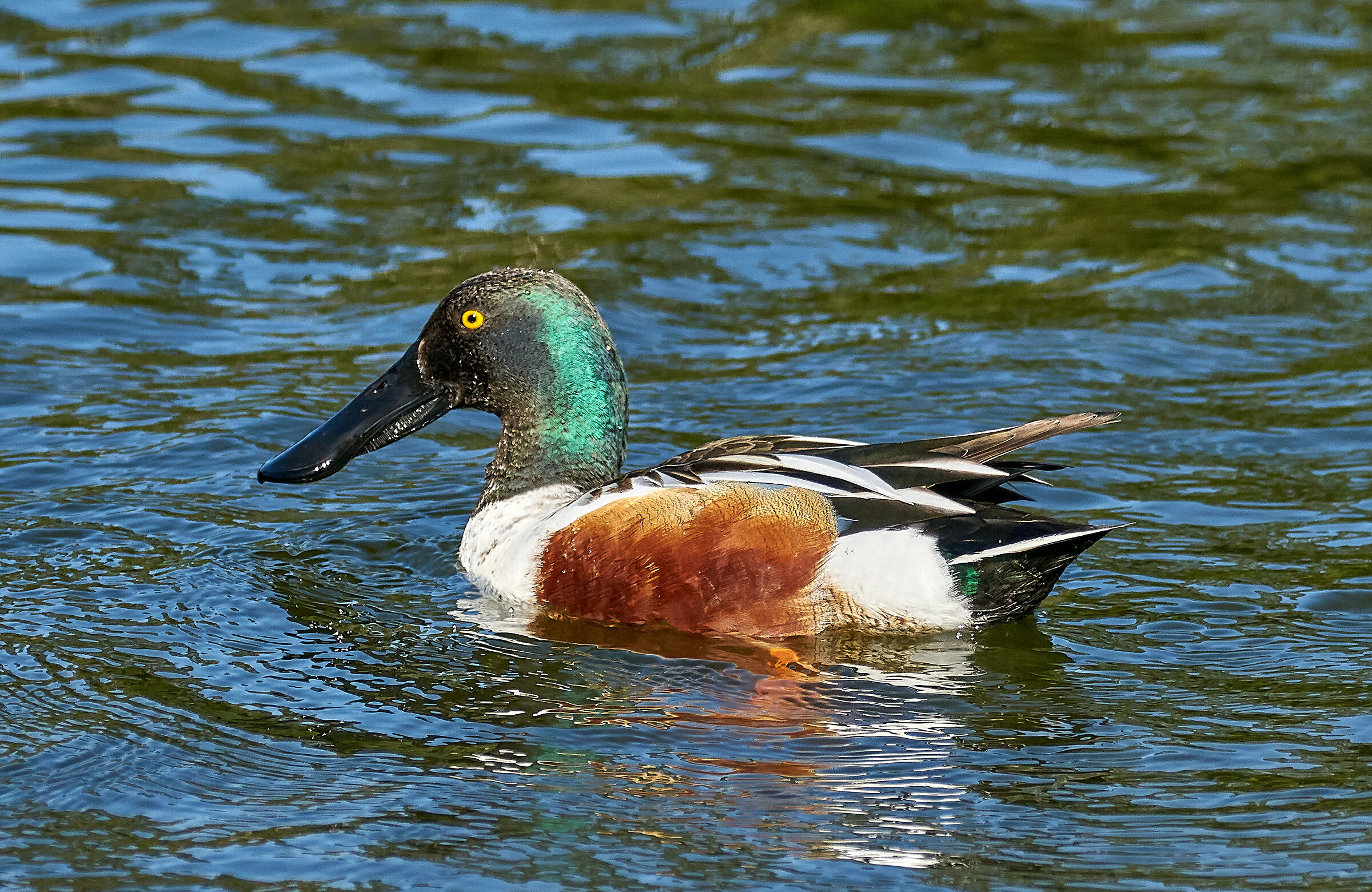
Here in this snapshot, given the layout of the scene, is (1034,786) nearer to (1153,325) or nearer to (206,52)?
(1153,325)

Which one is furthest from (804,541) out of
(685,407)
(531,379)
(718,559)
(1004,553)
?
(685,407)

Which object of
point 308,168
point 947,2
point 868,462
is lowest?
point 868,462

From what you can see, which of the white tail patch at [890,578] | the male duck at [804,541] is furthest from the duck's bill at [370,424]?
the white tail patch at [890,578]

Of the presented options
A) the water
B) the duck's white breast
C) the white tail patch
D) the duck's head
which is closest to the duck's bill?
the duck's head

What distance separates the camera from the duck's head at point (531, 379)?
6.55m

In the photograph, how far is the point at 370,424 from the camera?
22.0 ft

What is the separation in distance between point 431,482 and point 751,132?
454cm

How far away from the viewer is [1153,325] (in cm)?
888

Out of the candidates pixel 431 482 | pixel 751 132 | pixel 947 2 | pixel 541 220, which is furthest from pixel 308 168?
pixel 947 2

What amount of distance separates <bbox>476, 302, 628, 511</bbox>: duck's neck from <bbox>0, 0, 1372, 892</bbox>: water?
495mm

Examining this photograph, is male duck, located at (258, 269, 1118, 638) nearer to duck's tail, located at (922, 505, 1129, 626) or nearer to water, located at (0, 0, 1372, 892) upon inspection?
duck's tail, located at (922, 505, 1129, 626)

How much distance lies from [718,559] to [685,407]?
2.38 metres

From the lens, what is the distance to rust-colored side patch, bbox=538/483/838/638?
5762 mm

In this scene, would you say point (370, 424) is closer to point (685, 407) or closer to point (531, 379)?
point (531, 379)
